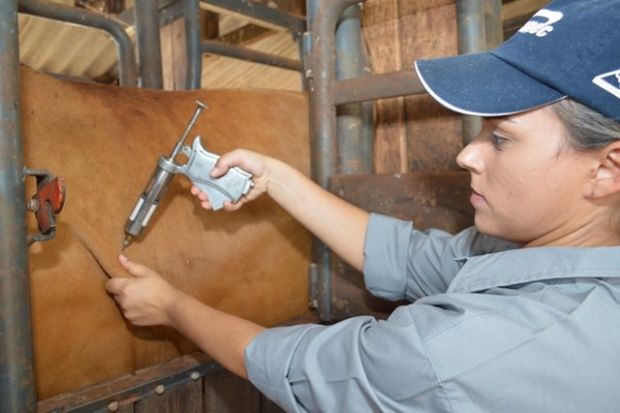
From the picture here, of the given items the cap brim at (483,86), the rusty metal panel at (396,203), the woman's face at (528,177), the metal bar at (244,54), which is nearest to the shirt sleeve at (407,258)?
the rusty metal panel at (396,203)

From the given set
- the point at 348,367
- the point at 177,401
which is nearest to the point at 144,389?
the point at 177,401

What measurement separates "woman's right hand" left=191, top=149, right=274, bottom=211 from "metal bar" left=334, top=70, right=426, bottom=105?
0.25 meters

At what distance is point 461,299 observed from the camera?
61 cm

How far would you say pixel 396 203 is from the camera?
1068 millimetres

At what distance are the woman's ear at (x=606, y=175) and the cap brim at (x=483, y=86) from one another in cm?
9

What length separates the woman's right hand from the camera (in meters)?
0.93

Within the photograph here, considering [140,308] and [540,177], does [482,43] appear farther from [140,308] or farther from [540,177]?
[140,308]

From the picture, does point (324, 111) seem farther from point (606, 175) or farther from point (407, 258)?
point (606, 175)

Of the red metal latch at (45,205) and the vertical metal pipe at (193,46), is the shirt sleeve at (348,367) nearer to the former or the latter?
the red metal latch at (45,205)

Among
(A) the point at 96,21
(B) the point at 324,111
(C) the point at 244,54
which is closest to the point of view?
(B) the point at 324,111

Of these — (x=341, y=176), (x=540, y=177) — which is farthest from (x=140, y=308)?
(x=540, y=177)

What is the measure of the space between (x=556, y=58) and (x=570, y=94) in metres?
0.05

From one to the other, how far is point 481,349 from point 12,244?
1.93 feet

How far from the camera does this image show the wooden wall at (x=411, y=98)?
3.68 ft
